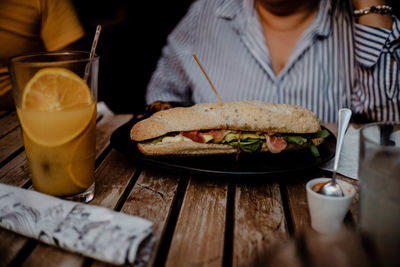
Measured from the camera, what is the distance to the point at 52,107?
0.82m

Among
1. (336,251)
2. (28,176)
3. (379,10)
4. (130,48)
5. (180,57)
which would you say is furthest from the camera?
(130,48)

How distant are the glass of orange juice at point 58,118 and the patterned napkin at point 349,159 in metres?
0.74

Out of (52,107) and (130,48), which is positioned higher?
Answer: (52,107)

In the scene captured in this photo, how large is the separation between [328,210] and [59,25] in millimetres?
1752

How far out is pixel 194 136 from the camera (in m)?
1.22

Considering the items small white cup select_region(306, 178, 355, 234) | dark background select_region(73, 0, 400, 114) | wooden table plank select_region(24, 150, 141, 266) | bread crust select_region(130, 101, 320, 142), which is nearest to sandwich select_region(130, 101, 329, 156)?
bread crust select_region(130, 101, 320, 142)

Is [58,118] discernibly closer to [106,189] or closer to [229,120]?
[106,189]

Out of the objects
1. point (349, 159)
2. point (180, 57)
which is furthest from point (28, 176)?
point (180, 57)

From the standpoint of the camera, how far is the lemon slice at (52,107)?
32.1 inches

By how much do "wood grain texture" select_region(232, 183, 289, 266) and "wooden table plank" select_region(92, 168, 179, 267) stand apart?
176mm

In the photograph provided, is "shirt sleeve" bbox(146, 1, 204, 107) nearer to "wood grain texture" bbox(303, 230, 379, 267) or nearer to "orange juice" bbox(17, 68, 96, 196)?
"orange juice" bbox(17, 68, 96, 196)

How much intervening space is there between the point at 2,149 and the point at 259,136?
0.97m

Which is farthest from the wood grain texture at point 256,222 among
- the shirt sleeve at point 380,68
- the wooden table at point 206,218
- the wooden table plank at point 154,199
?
the shirt sleeve at point 380,68

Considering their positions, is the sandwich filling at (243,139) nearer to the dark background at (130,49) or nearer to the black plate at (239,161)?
the black plate at (239,161)
